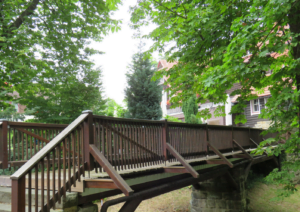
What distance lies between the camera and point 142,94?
19.8 m

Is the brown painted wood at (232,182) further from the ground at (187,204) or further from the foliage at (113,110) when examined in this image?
the foliage at (113,110)

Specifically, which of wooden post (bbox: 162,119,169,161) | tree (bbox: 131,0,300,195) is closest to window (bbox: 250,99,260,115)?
tree (bbox: 131,0,300,195)

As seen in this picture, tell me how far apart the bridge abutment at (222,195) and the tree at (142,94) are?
9.38 meters

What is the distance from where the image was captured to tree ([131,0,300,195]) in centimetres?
518

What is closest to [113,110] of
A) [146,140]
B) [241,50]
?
[146,140]

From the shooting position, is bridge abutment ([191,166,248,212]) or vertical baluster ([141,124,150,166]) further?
bridge abutment ([191,166,248,212])

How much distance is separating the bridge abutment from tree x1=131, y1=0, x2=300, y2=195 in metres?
3.45

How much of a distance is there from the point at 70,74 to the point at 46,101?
1607 millimetres

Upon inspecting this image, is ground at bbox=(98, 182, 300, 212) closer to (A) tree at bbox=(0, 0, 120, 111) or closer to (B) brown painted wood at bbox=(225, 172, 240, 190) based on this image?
(B) brown painted wood at bbox=(225, 172, 240, 190)

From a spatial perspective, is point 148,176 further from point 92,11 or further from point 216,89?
point 92,11

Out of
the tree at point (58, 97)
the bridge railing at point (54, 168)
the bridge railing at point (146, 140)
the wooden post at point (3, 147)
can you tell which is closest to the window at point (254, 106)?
the tree at point (58, 97)

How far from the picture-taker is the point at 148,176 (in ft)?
19.0

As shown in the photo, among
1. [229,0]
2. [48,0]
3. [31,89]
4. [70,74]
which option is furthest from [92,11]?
[229,0]

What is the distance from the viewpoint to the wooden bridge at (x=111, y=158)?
344cm
